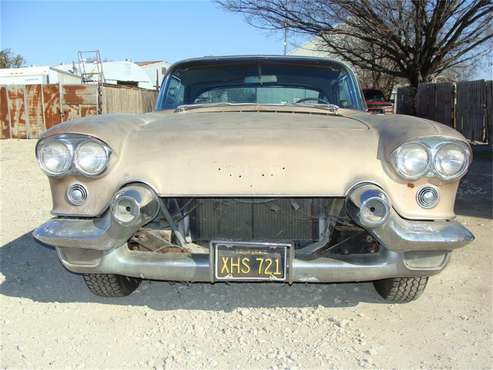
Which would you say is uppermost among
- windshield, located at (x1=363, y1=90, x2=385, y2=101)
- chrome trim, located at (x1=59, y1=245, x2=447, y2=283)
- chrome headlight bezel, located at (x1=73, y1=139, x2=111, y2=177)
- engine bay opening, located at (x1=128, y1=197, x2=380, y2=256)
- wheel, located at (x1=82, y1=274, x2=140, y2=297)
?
windshield, located at (x1=363, y1=90, x2=385, y2=101)

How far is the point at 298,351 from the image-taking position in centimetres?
254

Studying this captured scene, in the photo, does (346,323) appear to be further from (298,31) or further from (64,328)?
(298,31)

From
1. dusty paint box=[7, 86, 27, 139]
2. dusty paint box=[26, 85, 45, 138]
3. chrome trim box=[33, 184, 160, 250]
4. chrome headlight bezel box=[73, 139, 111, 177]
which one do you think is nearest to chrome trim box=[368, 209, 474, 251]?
chrome trim box=[33, 184, 160, 250]

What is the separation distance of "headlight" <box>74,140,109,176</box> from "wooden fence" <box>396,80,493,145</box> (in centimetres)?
1075

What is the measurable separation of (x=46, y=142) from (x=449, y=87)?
13465mm

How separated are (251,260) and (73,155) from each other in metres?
1.08

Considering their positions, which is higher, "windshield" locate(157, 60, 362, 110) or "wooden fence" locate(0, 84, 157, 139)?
"windshield" locate(157, 60, 362, 110)

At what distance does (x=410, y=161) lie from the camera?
2561 millimetres

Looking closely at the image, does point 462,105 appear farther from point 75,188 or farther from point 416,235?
point 75,188

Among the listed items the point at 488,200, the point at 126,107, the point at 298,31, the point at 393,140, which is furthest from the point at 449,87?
the point at 393,140

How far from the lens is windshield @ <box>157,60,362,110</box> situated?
3898mm

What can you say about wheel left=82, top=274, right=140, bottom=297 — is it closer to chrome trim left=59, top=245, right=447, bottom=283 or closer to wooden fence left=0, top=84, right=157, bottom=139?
chrome trim left=59, top=245, right=447, bottom=283

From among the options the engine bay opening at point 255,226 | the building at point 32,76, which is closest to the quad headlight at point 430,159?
the engine bay opening at point 255,226

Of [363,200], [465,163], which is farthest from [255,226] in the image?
[465,163]
